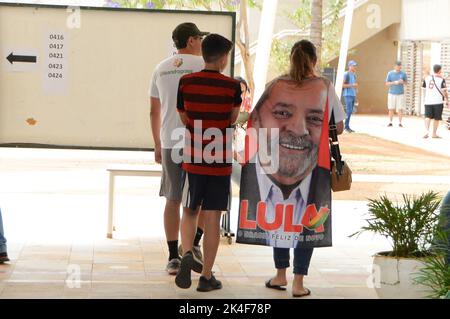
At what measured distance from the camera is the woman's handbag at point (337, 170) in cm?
696

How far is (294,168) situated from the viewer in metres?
6.94

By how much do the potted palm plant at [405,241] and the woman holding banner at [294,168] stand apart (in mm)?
730

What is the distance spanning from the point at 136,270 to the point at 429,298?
2.73 meters

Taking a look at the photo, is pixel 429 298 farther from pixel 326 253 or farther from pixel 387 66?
pixel 387 66

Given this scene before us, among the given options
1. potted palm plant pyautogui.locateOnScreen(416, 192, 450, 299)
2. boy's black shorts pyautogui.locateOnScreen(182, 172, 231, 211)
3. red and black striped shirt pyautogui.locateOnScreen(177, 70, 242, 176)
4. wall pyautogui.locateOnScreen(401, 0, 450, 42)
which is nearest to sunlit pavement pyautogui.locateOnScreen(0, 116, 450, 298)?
boy's black shorts pyautogui.locateOnScreen(182, 172, 231, 211)

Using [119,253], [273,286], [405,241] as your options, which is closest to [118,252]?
[119,253]

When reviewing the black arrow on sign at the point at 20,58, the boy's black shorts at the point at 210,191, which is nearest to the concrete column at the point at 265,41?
the black arrow on sign at the point at 20,58

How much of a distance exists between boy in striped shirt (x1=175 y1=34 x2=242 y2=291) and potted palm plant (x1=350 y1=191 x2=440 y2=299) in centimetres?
113

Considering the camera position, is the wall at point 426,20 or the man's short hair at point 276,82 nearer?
the man's short hair at point 276,82

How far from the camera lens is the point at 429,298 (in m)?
5.78

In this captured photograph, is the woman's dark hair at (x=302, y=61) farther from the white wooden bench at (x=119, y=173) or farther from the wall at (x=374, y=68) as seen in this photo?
the wall at (x=374, y=68)

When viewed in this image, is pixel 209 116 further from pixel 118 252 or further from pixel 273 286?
pixel 118 252

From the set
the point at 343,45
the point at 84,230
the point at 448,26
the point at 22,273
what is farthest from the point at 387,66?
the point at 22,273

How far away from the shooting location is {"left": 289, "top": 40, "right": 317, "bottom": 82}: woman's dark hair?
6844mm
